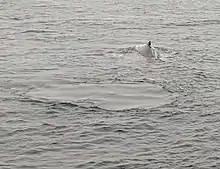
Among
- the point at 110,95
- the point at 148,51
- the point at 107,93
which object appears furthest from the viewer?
the point at 148,51

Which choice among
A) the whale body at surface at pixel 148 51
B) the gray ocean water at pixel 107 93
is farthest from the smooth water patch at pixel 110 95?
the whale body at surface at pixel 148 51

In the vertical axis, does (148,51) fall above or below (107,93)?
above

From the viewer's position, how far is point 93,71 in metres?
15.8

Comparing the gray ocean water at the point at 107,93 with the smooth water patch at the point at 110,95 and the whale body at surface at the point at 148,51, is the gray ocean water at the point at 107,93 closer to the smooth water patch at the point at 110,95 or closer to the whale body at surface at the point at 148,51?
the smooth water patch at the point at 110,95

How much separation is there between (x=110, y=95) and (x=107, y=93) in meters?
0.15

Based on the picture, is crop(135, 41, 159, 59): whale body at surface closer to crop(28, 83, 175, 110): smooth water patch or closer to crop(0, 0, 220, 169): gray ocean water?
crop(0, 0, 220, 169): gray ocean water

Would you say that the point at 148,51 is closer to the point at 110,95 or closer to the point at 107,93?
the point at 107,93

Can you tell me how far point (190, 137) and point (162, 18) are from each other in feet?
44.9

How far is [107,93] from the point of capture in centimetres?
1386

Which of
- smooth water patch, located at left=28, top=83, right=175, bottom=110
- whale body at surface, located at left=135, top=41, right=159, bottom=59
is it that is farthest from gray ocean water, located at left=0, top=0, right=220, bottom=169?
whale body at surface, located at left=135, top=41, right=159, bottom=59

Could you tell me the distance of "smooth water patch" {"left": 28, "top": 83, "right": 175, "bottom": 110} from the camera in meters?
13.2

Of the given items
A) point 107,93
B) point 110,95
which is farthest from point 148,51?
point 110,95

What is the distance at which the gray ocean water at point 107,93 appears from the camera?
1062 cm

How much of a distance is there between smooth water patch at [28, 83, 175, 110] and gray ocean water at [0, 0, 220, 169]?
3 cm
